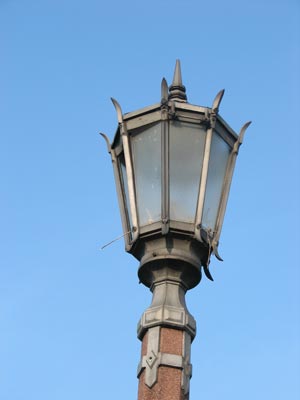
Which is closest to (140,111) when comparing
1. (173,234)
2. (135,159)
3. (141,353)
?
(135,159)

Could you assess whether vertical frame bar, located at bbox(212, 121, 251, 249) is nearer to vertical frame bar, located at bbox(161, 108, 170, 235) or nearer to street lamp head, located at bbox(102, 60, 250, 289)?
street lamp head, located at bbox(102, 60, 250, 289)

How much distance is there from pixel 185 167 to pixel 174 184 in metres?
0.14

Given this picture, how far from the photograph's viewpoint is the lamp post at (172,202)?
692 centimetres

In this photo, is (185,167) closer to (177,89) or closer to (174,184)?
(174,184)

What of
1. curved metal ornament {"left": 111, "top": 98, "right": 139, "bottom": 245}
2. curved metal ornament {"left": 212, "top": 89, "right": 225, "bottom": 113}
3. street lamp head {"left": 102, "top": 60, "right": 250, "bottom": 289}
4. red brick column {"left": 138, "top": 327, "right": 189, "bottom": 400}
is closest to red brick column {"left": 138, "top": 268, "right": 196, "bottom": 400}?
red brick column {"left": 138, "top": 327, "right": 189, "bottom": 400}

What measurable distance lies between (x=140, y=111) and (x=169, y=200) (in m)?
0.75

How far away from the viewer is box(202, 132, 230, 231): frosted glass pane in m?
7.17

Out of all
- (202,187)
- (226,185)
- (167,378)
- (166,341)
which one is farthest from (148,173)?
(167,378)

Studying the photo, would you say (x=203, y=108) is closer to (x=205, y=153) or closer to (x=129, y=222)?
(x=205, y=153)

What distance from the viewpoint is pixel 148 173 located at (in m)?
7.20

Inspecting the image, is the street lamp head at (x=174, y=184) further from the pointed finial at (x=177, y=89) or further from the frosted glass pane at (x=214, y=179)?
the pointed finial at (x=177, y=89)

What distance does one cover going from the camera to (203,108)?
7324mm

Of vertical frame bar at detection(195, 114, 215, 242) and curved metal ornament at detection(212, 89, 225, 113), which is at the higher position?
curved metal ornament at detection(212, 89, 225, 113)

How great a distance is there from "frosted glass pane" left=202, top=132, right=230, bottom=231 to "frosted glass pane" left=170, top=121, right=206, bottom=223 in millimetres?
96
